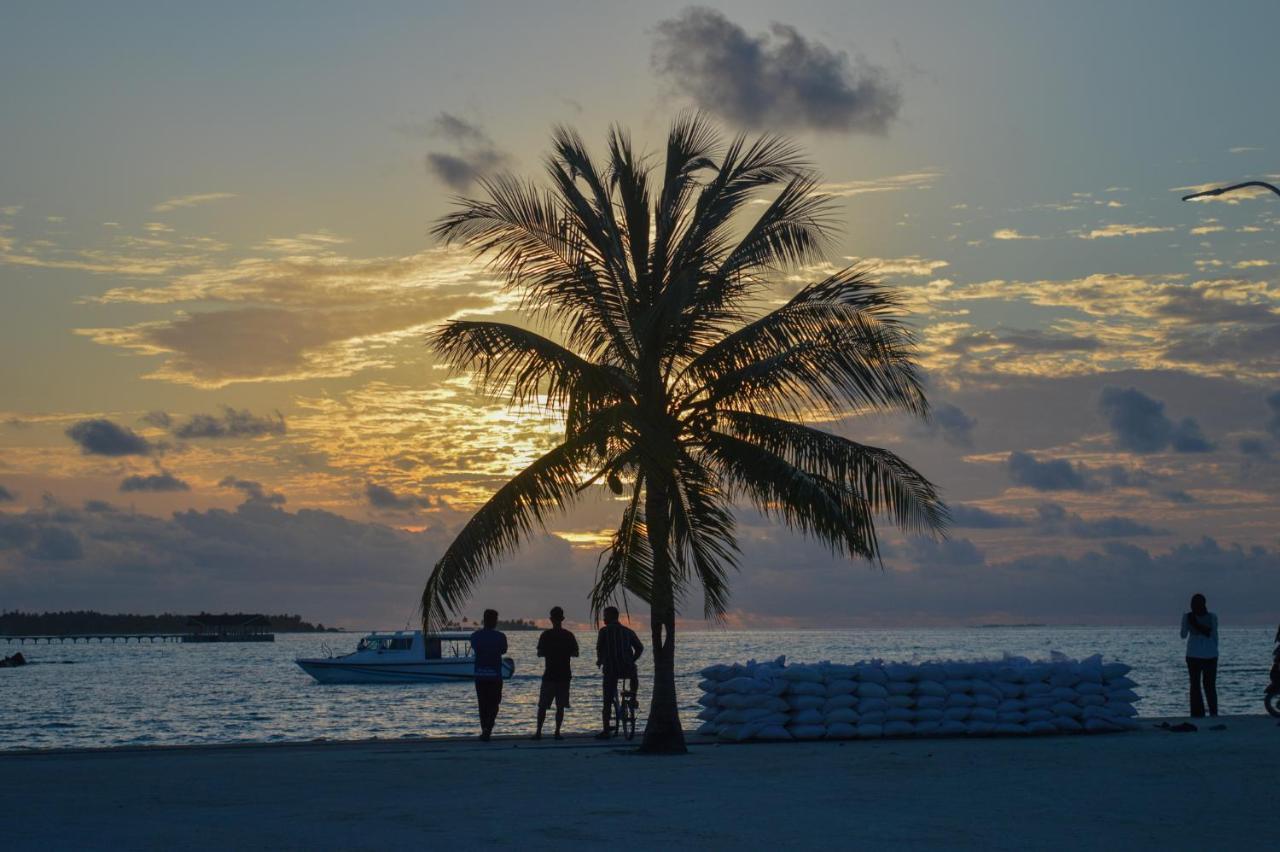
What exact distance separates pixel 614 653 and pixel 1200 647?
10.1 m

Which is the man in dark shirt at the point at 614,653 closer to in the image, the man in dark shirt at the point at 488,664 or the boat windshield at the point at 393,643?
the man in dark shirt at the point at 488,664

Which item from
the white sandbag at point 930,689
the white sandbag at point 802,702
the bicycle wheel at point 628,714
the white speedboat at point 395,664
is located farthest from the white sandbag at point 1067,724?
the white speedboat at point 395,664

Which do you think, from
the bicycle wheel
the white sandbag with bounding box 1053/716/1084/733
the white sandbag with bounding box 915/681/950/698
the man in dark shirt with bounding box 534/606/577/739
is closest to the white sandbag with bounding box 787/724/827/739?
the white sandbag with bounding box 915/681/950/698

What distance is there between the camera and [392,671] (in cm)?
7131

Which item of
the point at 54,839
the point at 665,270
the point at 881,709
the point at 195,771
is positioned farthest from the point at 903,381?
the point at 54,839

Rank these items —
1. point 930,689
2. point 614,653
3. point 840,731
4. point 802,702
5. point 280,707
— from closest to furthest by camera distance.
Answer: point 614,653, point 802,702, point 840,731, point 930,689, point 280,707

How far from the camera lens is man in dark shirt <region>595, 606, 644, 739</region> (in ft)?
65.6

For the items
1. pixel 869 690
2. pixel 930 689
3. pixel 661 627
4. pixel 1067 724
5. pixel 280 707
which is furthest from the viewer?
pixel 280 707

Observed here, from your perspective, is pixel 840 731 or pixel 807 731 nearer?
pixel 807 731

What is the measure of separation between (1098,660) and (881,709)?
4046 mm

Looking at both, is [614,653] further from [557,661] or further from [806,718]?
[806,718]

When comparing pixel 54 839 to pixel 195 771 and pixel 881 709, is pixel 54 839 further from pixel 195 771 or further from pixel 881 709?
pixel 881 709

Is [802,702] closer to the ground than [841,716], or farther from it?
farther from it

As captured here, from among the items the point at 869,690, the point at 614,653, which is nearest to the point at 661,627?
the point at 614,653
